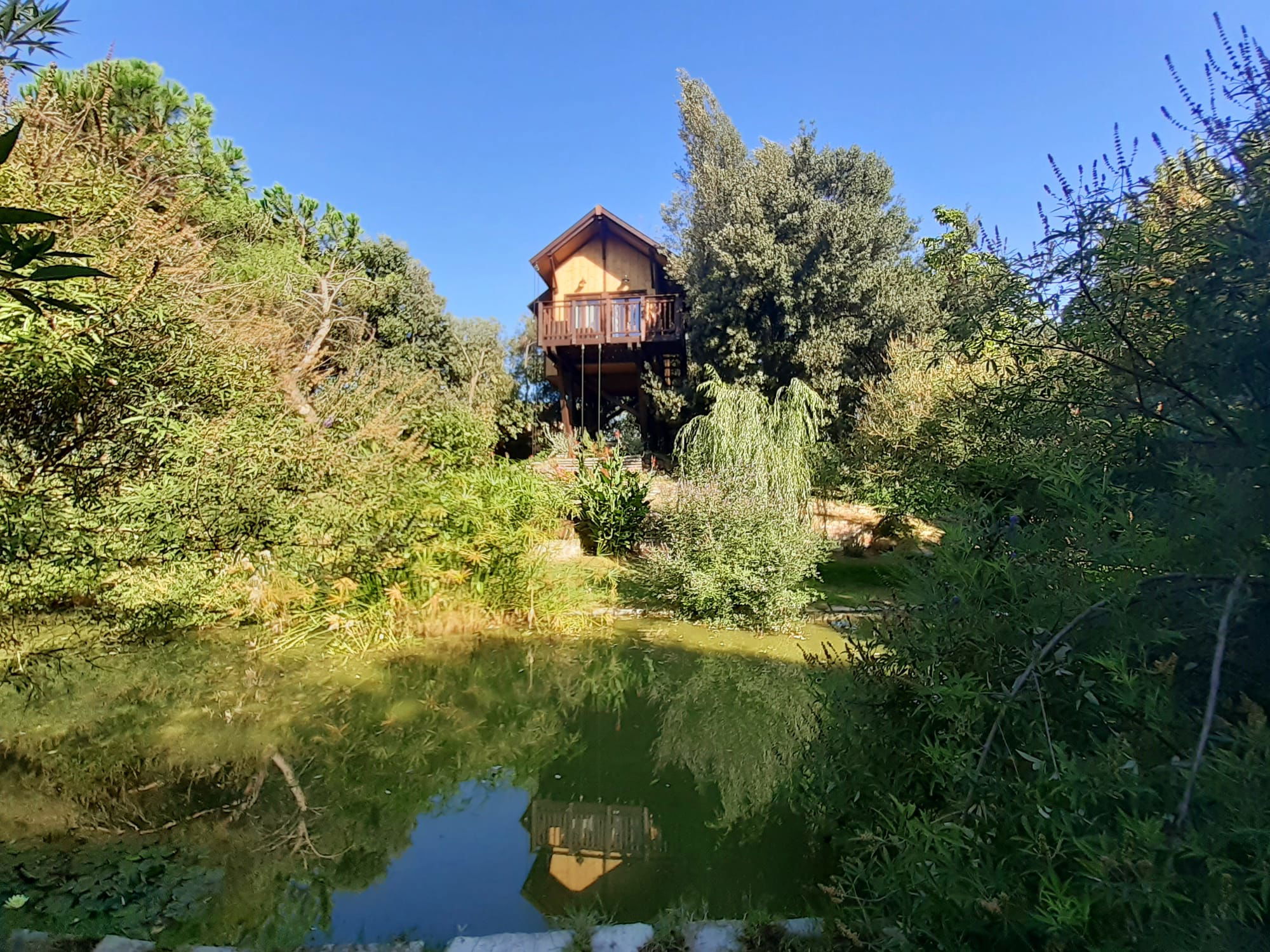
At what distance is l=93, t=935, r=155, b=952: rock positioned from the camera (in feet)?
7.89

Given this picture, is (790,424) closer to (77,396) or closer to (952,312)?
(952,312)

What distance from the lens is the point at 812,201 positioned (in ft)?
45.6

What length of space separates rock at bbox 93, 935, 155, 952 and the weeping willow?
23.2ft

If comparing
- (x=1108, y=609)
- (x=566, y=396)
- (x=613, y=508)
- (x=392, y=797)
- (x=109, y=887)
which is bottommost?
(x=392, y=797)

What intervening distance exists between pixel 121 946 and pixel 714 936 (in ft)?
6.81

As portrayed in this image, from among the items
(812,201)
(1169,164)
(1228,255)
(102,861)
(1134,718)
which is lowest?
(102,861)

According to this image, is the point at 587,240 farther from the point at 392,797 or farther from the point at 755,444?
the point at 392,797

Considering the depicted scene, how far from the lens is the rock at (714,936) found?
2461 millimetres

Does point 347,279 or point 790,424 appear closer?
point 347,279

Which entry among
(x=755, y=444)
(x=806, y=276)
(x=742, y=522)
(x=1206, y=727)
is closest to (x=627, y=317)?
(x=806, y=276)

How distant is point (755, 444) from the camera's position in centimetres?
952

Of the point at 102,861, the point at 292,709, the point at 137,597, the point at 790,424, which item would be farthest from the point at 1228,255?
the point at 790,424

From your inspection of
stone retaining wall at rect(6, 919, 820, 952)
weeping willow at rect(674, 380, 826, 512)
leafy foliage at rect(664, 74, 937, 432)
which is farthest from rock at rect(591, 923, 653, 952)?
leafy foliage at rect(664, 74, 937, 432)

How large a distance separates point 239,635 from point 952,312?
7430 millimetres
